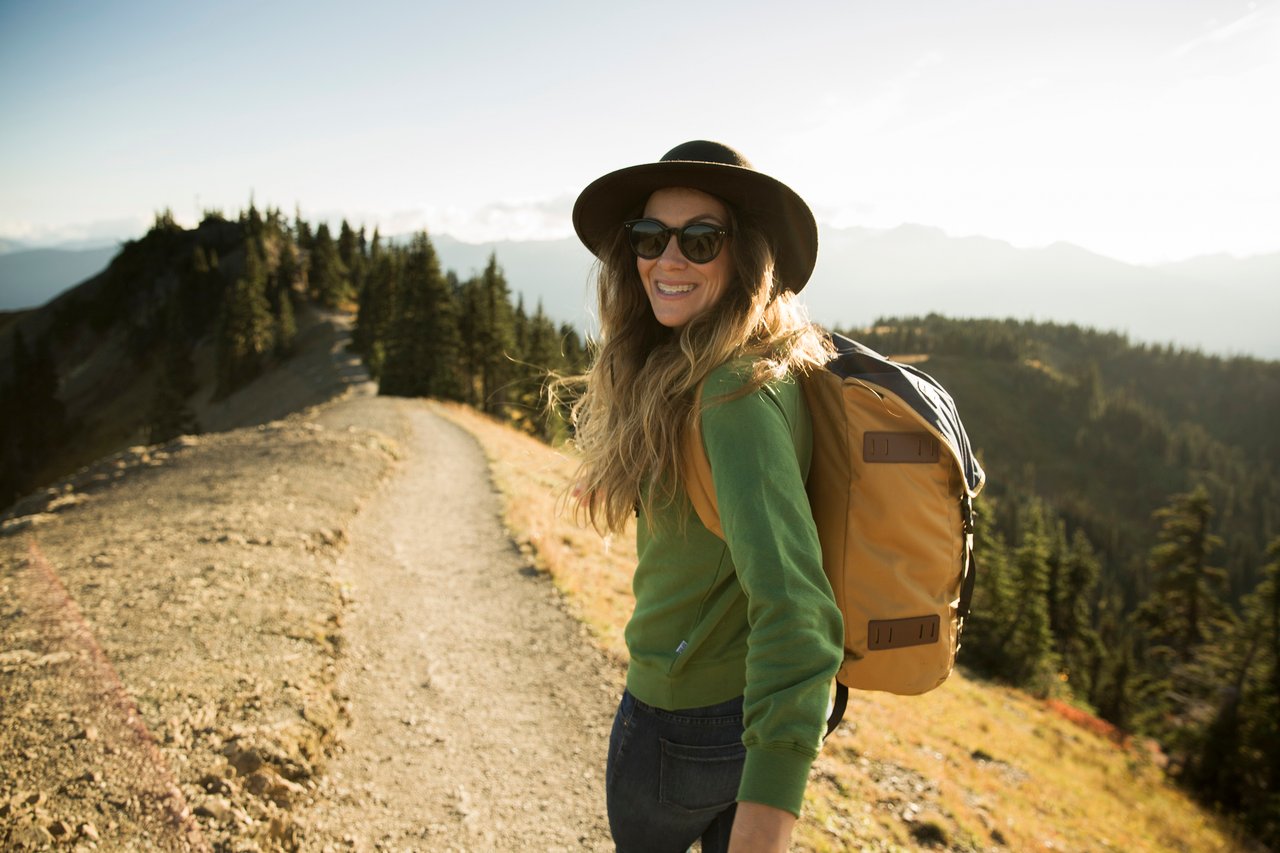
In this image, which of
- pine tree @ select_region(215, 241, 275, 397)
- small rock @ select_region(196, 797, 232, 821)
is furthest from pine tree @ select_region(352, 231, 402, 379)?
small rock @ select_region(196, 797, 232, 821)

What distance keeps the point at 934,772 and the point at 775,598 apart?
317 inches

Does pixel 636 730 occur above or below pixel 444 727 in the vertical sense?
above

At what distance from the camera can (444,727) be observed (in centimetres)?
654

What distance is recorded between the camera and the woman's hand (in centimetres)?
128

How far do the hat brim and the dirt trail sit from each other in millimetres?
4825

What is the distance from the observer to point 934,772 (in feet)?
25.5

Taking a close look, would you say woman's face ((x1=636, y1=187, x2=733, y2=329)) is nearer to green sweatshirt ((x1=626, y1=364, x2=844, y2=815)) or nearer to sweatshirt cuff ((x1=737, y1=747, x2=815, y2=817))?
green sweatshirt ((x1=626, y1=364, x2=844, y2=815))

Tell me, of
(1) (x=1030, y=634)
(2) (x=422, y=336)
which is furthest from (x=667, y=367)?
(1) (x=1030, y=634)

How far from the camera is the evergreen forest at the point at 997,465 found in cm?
2962

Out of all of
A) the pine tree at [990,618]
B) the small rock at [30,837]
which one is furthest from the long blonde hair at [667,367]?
the pine tree at [990,618]

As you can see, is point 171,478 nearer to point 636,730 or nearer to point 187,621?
point 187,621

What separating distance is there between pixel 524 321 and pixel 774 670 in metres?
56.0

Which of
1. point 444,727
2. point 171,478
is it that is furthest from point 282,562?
point 171,478

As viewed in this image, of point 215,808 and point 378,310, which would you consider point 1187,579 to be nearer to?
point 215,808
